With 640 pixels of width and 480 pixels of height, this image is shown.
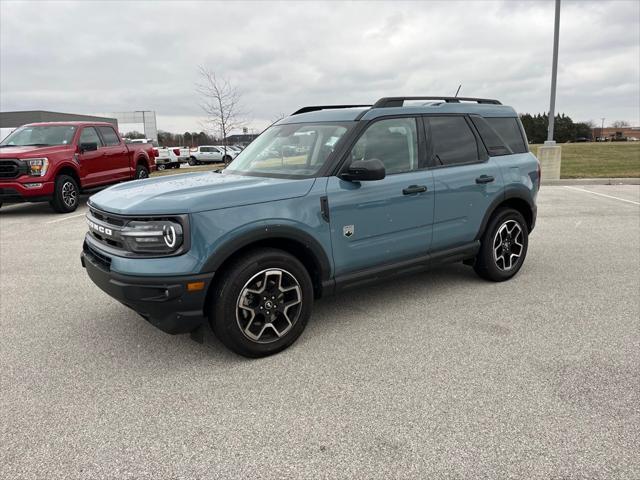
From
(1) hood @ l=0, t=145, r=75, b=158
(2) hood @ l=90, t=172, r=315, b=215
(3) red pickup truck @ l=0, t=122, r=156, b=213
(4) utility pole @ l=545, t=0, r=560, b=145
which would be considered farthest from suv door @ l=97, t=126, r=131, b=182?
(4) utility pole @ l=545, t=0, r=560, b=145

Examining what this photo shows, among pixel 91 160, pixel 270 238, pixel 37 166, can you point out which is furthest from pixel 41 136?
pixel 270 238

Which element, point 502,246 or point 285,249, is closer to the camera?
point 285,249

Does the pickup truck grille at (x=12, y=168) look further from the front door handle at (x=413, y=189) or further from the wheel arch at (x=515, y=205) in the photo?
the wheel arch at (x=515, y=205)

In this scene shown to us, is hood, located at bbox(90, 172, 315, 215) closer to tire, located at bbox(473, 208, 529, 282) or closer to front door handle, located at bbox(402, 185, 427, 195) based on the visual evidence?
front door handle, located at bbox(402, 185, 427, 195)

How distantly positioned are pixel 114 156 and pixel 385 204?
31.8 feet

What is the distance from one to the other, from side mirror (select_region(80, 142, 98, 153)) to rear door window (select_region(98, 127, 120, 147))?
1.99 ft

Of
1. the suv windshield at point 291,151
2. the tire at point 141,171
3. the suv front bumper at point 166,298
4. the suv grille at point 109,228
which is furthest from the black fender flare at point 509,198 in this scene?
the tire at point 141,171

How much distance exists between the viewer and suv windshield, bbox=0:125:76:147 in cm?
1044

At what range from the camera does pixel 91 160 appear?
10820 millimetres

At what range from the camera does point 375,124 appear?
402 centimetres

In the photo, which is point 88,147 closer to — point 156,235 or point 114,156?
point 114,156

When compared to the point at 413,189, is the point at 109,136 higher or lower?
higher

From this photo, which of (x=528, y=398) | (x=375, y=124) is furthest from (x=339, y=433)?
(x=375, y=124)

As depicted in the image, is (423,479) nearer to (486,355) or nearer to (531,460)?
(531,460)
